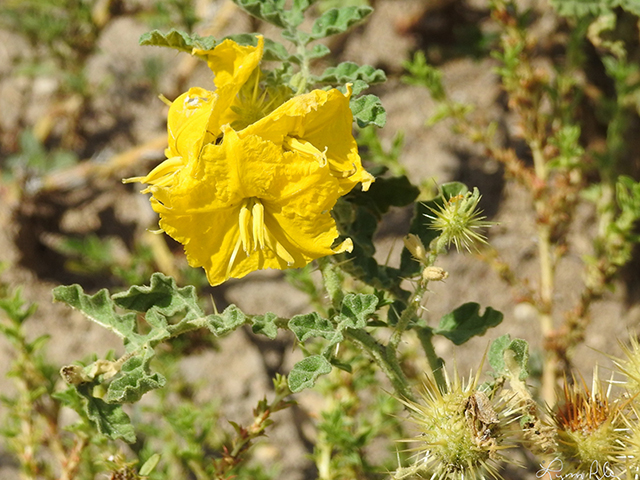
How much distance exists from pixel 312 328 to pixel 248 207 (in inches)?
13.8

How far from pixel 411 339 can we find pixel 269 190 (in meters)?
1.63

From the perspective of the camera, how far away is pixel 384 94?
3570 millimetres

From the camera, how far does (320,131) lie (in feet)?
5.10

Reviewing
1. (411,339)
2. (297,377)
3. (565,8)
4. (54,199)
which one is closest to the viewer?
(297,377)

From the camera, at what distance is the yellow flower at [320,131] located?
4.81 feet

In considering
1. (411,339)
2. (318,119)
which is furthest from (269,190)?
(411,339)

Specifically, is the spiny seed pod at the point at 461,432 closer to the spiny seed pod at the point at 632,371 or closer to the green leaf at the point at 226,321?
the spiny seed pod at the point at 632,371

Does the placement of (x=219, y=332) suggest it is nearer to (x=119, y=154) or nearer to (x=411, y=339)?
(x=411, y=339)

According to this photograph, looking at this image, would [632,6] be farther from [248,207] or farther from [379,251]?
[248,207]

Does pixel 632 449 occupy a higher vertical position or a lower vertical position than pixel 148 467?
higher

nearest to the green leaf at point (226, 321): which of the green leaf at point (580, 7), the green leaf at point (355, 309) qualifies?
the green leaf at point (355, 309)

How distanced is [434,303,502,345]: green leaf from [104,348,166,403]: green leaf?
87 centimetres

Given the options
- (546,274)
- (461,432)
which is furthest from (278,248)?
(546,274)

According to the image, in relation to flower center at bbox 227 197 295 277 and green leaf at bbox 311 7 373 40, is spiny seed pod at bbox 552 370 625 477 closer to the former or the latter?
flower center at bbox 227 197 295 277
